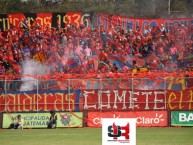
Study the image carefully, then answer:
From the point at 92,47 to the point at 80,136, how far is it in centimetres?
1361

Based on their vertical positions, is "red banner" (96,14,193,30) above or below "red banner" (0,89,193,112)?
above

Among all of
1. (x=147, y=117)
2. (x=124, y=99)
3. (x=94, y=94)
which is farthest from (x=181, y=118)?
(x=94, y=94)

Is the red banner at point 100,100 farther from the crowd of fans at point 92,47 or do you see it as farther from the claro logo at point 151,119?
the crowd of fans at point 92,47

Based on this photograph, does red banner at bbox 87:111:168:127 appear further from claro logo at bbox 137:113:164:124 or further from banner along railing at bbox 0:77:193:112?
banner along railing at bbox 0:77:193:112

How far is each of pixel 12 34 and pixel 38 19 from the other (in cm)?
257

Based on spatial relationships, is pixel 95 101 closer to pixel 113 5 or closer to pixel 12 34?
pixel 12 34

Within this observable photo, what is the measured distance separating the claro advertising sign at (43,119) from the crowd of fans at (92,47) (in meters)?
4.75

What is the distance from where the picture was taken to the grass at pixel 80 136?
26156 mm

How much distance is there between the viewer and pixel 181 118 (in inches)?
1379

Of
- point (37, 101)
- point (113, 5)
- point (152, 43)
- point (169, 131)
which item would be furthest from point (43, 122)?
point (113, 5)

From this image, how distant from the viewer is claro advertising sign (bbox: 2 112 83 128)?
116 feet

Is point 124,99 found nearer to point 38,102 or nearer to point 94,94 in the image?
point 94,94

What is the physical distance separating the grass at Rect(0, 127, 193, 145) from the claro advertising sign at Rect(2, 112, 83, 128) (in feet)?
3.01

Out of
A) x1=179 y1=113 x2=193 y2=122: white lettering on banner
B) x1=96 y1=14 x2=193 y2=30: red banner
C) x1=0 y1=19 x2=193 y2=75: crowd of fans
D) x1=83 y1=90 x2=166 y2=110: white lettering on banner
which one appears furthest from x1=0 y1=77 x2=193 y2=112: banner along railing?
x1=96 y1=14 x2=193 y2=30: red banner
